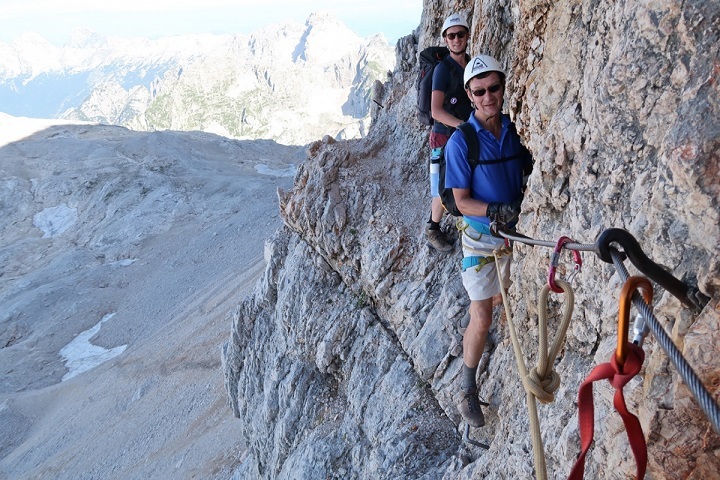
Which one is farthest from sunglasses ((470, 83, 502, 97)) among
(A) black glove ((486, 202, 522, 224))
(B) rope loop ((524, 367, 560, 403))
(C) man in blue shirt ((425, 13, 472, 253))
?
(B) rope loop ((524, 367, 560, 403))

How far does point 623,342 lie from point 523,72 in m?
5.12

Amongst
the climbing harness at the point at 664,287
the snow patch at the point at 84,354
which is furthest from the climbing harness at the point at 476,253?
the snow patch at the point at 84,354

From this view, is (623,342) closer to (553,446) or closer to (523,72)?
(553,446)

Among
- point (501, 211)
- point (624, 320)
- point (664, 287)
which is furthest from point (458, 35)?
point (624, 320)

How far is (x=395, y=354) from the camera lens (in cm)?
1008

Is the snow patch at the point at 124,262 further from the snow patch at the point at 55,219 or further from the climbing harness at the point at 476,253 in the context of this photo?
the climbing harness at the point at 476,253

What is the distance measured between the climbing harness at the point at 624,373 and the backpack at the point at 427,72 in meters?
6.52

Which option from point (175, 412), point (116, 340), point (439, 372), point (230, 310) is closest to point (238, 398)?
point (175, 412)

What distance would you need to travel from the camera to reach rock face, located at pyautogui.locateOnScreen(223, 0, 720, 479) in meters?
3.09

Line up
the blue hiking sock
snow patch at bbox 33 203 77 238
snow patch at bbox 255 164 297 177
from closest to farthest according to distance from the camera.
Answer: the blue hiking sock
snow patch at bbox 33 203 77 238
snow patch at bbox 255 164 297 177

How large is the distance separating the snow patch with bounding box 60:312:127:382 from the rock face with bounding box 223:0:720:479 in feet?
90.0

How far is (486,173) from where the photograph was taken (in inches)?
233

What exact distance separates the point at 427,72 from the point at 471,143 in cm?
313

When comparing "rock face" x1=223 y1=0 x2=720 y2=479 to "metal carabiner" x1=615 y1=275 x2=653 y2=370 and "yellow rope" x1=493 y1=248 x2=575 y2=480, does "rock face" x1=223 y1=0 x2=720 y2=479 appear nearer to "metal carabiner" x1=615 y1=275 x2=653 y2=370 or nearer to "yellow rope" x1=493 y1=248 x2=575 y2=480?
"yellow rope" x1=493 y1=248 x2=575 y2=480
